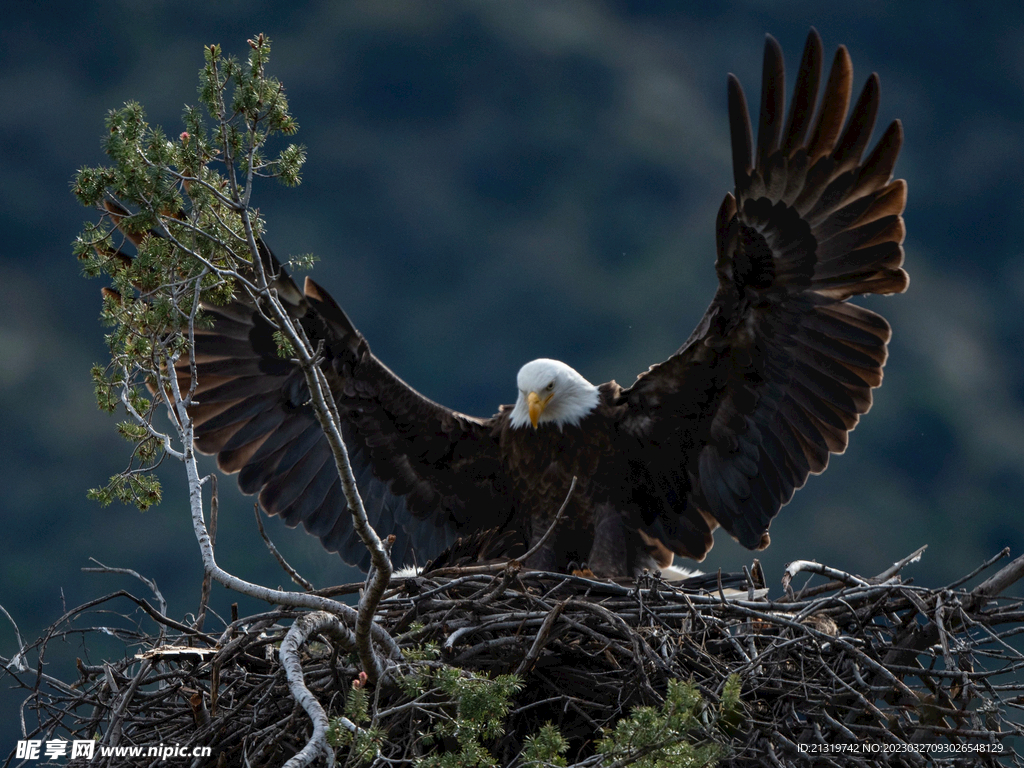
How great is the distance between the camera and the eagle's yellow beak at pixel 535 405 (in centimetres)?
476

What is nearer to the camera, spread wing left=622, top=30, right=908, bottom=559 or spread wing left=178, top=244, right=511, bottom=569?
spread wing left=622, top=30, right=908, bottom=559

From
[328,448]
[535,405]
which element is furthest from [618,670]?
[328,448]

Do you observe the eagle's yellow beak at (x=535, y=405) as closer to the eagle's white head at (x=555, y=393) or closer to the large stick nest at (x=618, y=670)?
the eagle's white head at (x=555, y=393)

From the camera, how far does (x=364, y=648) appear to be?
2662 millimetres

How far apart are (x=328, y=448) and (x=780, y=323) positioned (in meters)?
2.59

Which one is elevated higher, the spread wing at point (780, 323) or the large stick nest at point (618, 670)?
the spread wing at point (780, 323)

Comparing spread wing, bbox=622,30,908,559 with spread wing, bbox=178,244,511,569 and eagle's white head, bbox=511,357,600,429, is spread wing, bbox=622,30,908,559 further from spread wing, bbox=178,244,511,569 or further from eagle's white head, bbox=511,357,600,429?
spread wing, bbox=178,244,511,569

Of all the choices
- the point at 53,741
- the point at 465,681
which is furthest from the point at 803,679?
the point at 53,741

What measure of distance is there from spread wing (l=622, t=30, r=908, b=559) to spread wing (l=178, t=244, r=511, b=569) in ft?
3.37

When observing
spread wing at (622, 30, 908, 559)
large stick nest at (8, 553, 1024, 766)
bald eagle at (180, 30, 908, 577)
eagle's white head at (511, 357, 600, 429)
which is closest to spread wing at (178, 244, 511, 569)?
bald eagle at (180, 30, 908, 577)

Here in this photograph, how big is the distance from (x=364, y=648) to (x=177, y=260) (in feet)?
4.78

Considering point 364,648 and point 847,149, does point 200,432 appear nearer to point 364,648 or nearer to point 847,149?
point 364,648

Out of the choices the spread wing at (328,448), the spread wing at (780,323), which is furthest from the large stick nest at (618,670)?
the spread wing at (328,448)

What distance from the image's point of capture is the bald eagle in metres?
4.21
